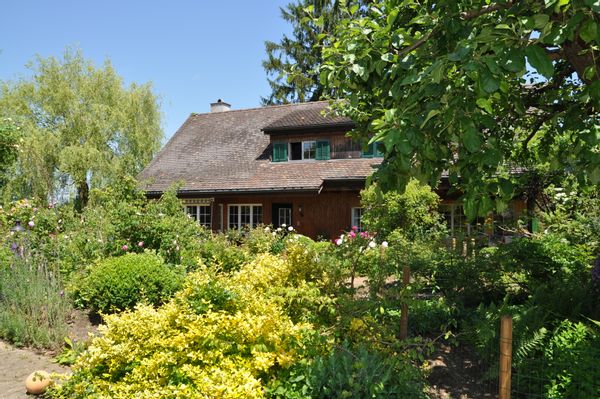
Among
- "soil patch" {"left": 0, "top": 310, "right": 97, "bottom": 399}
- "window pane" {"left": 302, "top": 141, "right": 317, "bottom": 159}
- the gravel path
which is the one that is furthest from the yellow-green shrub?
"window pane" {"left": 302, "top": 141, "right": 317, "bottom": 159}

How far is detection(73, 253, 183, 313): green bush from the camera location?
6535 millimetres

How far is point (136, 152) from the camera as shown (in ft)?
82.4

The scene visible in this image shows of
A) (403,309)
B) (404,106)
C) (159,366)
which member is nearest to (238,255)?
(403,309)

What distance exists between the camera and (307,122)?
59.0 feet

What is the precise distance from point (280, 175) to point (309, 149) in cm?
184

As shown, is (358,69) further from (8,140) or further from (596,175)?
(8,140)

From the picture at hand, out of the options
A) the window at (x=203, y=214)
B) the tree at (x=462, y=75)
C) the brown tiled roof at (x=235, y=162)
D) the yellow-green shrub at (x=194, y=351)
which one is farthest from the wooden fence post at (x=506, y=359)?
the window at (x=203, y=214)

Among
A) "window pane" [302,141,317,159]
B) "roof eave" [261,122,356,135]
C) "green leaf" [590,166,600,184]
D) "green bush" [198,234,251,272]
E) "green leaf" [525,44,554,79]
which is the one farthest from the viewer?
"window pane" [302,141,317,159]

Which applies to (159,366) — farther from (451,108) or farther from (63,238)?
(63,238)

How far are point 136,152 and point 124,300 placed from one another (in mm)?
20296

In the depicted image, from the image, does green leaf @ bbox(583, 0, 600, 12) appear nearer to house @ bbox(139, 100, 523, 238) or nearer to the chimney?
house @ bbox(139, 100, 523, 238)

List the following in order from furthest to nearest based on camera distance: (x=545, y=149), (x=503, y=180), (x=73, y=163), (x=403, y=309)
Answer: (x=73, y=163), (x=545, y=149), (x=403, y=309), (x=503, y=180)

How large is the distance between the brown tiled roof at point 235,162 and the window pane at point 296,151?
1.26ft

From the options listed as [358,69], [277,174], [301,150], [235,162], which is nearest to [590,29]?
[358,69]
